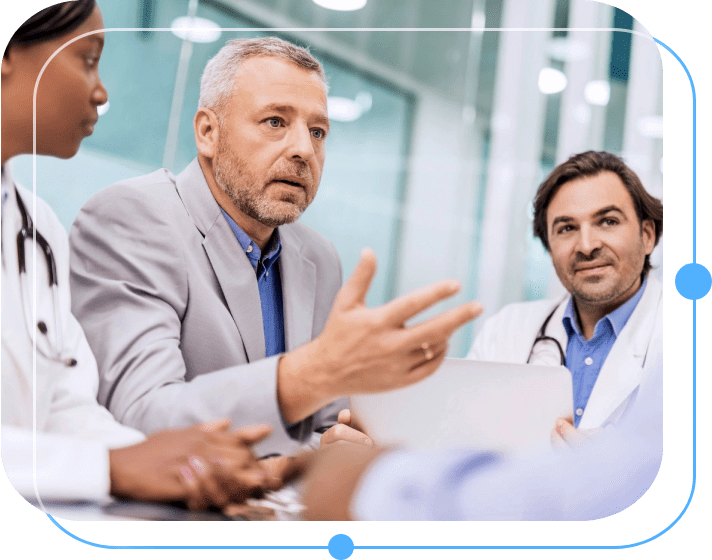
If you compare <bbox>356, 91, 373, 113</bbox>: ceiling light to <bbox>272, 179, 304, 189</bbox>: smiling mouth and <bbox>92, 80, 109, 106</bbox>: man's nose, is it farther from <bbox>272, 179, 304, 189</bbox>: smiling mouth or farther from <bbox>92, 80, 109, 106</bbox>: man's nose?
<bbox>92, 80, 109, 106</bbox>: man's nose

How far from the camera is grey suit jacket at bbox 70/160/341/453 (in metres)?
1.17

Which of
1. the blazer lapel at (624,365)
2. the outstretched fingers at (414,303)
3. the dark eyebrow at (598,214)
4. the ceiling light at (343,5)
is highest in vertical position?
the ceiling light at (343,5)

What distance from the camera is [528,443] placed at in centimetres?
122

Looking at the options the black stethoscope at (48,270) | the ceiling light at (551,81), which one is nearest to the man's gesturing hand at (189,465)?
the black stethoscope at (48,270)

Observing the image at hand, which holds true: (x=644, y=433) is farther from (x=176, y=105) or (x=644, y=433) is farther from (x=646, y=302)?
(x=176, y=105)

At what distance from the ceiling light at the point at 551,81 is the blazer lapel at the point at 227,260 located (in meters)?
0.63

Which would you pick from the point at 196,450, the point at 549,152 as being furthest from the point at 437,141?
the point at 196,450

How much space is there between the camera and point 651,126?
1.25 metres

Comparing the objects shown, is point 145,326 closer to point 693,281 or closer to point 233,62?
point 233,62

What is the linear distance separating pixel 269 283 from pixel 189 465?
1.12 ft

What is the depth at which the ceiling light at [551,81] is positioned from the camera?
1277 mm

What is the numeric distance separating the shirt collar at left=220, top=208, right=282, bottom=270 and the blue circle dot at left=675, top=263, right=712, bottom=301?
0.72m

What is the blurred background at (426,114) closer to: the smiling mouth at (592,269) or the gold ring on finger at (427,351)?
the smiling mouth at (592,269)

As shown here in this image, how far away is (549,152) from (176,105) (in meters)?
0.68
